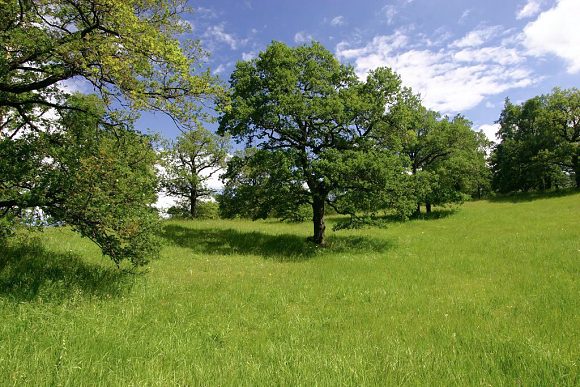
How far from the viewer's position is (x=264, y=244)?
22531 millimetres

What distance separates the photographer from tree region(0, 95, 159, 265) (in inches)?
336

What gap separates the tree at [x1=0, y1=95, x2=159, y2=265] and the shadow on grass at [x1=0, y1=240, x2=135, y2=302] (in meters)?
1.10

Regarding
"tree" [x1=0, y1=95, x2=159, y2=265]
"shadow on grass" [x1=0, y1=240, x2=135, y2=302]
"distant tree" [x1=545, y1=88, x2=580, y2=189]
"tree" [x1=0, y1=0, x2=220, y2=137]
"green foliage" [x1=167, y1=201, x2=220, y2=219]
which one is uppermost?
"distant tree" [x1=545, y1=88, x2=580, y2=189]

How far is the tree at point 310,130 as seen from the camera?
66.1ft

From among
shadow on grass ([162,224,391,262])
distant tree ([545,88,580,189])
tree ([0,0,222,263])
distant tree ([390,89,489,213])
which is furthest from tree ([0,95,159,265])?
distant tree ([545,88,580,189])

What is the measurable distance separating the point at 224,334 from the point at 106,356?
2394 mm

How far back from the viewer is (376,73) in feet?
71.6

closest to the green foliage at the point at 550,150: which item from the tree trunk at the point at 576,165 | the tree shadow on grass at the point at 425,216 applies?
the tree trunk at the point at 576,165

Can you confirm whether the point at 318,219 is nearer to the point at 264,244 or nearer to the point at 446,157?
the point at 264,244

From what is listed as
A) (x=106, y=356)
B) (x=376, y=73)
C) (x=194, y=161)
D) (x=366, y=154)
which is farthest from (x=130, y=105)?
(x=194, y=161)

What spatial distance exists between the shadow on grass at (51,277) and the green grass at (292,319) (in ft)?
0.17

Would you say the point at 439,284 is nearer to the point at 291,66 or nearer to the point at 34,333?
the point at 34,333

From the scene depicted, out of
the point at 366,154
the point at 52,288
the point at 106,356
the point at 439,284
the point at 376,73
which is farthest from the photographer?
the point at 376,73

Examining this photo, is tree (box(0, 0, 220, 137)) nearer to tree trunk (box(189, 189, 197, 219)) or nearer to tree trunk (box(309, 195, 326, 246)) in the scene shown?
tree trunk (box(309, 195, 326, 246))
